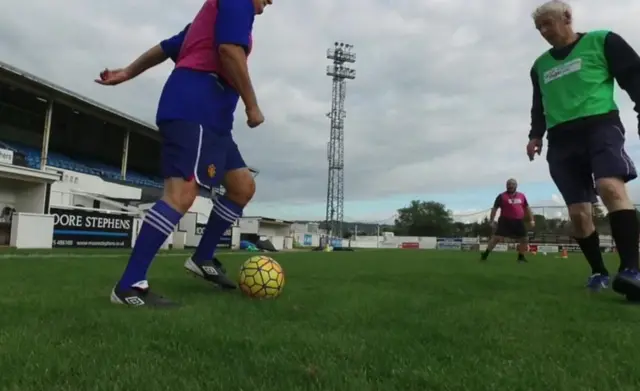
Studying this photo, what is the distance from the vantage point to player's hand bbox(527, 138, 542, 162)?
16.4 ft

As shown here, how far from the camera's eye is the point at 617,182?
4.09 metres

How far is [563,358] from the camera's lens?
2.09 meters

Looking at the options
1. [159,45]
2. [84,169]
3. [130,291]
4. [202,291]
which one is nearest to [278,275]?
[202,291]

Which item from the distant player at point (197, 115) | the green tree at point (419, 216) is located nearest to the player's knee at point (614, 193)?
the distant player at point (197, 115)

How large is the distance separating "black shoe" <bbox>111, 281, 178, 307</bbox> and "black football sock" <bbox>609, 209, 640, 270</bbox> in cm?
320

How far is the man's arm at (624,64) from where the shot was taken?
13.5 feet

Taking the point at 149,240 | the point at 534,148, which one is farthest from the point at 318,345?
the point at 534,148

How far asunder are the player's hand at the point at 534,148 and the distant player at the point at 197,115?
2.75 m

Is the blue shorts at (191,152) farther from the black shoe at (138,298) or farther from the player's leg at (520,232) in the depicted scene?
the player's leg at (520,232)

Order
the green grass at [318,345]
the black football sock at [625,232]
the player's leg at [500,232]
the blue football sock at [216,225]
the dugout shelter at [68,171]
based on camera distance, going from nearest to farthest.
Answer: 1. the green grass at [318,345]
2. the black football sock at [625,232]
3. the blue football sock at [216,225]
4. the player's leg at [500,232]
5. the dugout shelter at [68,171]

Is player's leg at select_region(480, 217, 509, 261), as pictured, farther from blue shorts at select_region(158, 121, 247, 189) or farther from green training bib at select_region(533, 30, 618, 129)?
blue shorts at select_region(158, 121, 247, 189)

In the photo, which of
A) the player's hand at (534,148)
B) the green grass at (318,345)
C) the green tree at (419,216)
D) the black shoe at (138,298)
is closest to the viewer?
the green grass at (318,345)

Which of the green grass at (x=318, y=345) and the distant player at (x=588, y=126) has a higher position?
the distant player at (x=588, y=126)

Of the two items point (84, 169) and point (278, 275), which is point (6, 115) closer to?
point (84, 169)
